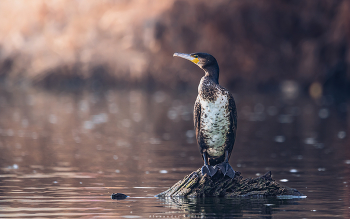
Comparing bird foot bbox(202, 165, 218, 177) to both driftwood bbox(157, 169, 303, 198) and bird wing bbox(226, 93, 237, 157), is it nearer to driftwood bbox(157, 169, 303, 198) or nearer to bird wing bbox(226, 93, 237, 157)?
driftwood bbox(157, 169, 303, 198)

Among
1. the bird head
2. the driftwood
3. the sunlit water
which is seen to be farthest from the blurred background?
the bird head

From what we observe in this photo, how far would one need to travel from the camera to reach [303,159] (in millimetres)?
14516

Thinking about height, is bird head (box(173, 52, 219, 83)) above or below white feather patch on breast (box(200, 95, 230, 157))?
above

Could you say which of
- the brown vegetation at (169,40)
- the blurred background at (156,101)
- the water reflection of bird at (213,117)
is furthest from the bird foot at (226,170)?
the brown vegetation at (169,40)

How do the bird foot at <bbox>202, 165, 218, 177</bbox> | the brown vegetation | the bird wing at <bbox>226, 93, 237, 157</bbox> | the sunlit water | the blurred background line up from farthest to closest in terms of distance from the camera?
the brown vegetation
the blurred background
the bird wing at <bbox>226, 93, 237, 157</bbox>
the bird foot at <bbox>202, 165, 218, 177</bbox>
the sunlit water

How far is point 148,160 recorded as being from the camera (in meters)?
14.6

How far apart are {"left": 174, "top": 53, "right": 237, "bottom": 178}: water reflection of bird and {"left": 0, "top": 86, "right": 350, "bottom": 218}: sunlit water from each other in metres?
0.73

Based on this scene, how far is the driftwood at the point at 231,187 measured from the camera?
30.7ft

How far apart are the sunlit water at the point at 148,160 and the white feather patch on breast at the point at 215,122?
0.86m

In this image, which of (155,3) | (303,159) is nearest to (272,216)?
(303,159)

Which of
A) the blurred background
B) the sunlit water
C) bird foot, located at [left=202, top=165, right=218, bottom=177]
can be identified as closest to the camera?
the sunlit water

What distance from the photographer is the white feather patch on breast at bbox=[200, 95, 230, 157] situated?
30.8 feet

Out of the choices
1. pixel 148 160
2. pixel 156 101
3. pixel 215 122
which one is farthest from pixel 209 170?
pixel 156 101

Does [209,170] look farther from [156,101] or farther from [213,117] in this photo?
[156,101]
